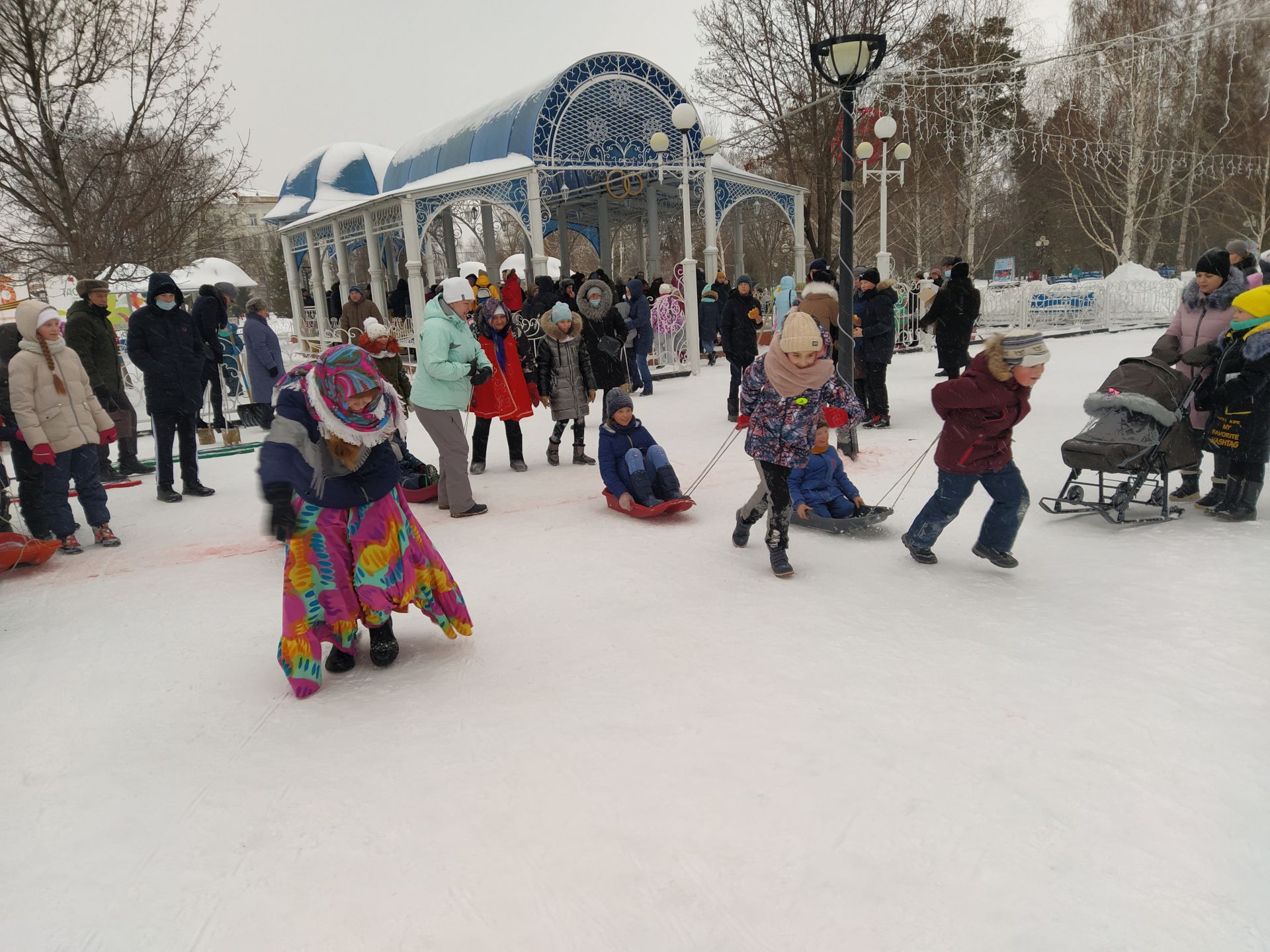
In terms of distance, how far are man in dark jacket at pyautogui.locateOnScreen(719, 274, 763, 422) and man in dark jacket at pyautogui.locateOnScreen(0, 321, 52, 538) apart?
6.36 m

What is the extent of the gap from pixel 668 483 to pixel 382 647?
263cm

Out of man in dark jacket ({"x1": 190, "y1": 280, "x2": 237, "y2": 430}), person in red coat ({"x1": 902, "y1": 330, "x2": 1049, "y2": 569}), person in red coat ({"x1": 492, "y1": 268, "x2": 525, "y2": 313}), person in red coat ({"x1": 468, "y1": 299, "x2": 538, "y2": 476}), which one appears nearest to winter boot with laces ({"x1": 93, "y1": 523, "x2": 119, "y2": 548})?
man in dark jacket ({"x1": 190, "y1": 280, "x2": 237, "y2": 430})

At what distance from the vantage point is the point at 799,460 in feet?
14.1

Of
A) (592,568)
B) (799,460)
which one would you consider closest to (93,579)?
(592,568)

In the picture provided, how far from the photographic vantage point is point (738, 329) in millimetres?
8992

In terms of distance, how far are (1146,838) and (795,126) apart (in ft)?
75.6

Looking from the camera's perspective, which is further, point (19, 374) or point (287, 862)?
point (19, 374)

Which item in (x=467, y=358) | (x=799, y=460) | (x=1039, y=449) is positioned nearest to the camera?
(x=799, y=460)

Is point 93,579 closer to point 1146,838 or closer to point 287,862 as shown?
point 287,862

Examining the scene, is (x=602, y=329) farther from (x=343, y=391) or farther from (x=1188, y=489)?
(x=343, y=391)

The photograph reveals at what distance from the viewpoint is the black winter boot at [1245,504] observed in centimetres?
490

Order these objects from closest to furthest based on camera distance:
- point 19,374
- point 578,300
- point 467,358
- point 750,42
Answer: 1. point 19,374
2. point 467,358
3. point 578,300
4. point 750,42

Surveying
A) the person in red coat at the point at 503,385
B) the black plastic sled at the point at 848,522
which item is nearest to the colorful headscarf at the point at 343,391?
the black plastic sled at the point at 848,522

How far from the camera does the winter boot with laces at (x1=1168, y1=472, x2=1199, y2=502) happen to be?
5430 mm
